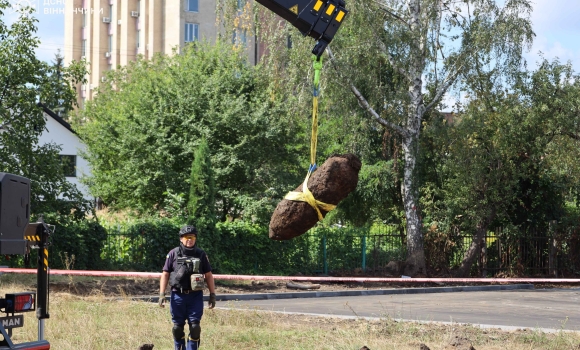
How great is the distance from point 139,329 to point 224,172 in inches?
837

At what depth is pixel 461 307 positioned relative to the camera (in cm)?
1866

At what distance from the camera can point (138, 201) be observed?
35906 mm

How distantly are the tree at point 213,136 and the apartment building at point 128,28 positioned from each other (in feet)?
75.6

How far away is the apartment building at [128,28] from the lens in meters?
64.3

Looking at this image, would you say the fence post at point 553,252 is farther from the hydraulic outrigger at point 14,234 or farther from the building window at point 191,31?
the building window at point 191,31

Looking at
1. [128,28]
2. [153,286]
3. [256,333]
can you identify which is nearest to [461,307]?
[153,286]

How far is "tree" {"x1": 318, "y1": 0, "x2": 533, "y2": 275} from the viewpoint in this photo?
2673cm

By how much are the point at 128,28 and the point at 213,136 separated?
38.0 m

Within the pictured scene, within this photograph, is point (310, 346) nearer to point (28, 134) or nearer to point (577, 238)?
point (28, 134)

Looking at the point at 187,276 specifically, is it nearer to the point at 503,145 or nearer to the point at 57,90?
the point at 57,90

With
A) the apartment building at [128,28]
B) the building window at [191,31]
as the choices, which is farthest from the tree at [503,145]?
the building window at [191,31]

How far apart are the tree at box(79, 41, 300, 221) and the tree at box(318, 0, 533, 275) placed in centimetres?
577

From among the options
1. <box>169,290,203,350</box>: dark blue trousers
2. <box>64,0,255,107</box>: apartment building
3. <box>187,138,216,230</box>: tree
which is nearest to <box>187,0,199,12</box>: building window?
<box>64,0,255,107</box>: apartment building

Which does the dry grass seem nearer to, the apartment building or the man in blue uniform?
the man in blue uniform
